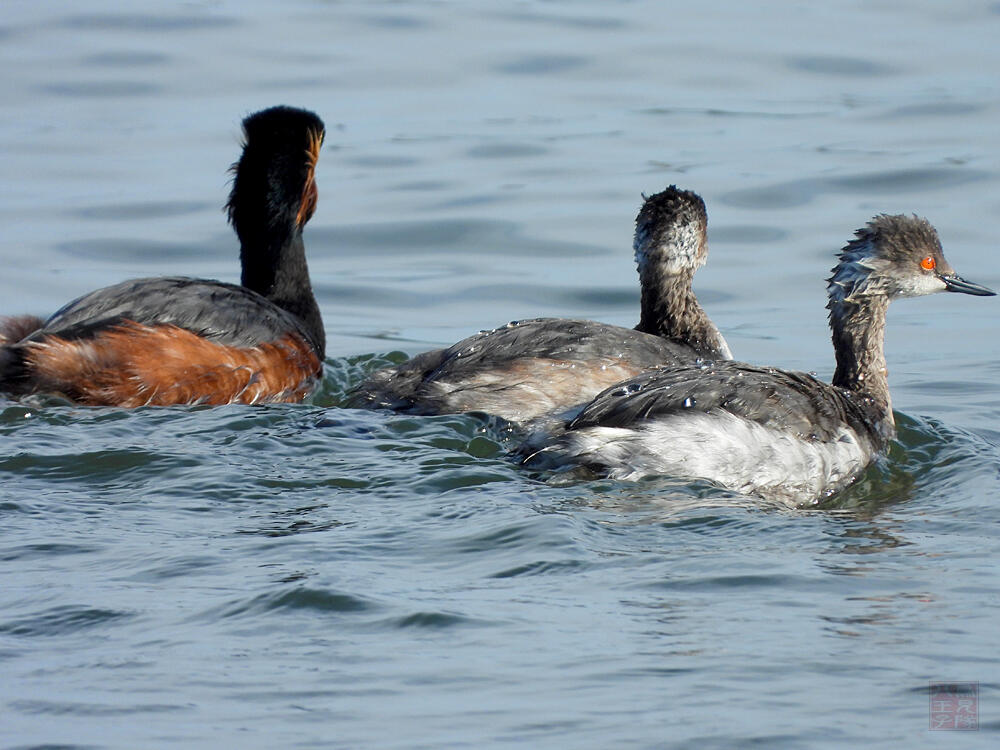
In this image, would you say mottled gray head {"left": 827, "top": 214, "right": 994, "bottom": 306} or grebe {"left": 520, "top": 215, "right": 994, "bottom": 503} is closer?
grebe {"left": 520, "top": 215, "right": 994, "bottom": 503}

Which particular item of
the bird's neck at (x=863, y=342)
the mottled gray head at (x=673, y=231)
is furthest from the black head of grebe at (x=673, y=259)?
the bird's neck at (x=863, y=342)

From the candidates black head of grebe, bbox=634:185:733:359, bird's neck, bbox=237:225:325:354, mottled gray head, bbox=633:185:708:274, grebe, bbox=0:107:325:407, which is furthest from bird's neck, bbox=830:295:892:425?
bird's neck, bbox=237:225:325:354

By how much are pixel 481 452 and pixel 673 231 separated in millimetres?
2608

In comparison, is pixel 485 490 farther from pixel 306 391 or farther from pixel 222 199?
pixel 222 199

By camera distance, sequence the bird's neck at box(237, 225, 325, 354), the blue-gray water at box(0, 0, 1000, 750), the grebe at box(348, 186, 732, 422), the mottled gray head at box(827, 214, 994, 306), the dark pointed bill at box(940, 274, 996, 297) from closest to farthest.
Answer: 1. the blue-gray water at box(0, 0, 1000, 750)
2. the grebe at box(348, 186, 732, 422)
3. the mottled gray head at box(827, 214, 994, 306)
4. the dark pointed bill at box(940, 274, 996, 297)
5. the bird's neck at box(237, 225, 325, 354)

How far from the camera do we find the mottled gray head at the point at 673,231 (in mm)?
9875

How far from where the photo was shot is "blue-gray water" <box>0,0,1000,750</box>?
16.3 ft

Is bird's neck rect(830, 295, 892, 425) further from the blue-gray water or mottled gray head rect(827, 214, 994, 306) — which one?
the blue-gray water

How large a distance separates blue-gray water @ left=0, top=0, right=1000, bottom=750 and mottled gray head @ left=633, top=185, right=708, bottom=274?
52.7 inches

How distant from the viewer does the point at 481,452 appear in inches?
310

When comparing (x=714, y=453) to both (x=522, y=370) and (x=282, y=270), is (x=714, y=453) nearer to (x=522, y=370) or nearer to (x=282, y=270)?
(x=522, y=370)

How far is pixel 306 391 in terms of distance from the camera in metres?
9.38

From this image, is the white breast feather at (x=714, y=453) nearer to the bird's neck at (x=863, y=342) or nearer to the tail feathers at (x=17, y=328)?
the bird's neck at (x=863, y=342)

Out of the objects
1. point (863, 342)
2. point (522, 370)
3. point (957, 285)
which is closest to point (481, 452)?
point (522, 370)
